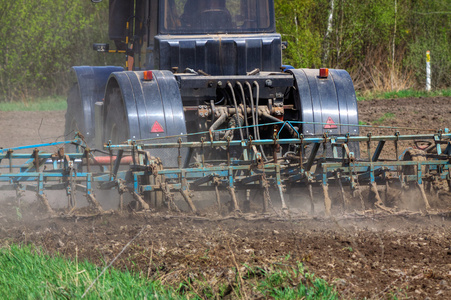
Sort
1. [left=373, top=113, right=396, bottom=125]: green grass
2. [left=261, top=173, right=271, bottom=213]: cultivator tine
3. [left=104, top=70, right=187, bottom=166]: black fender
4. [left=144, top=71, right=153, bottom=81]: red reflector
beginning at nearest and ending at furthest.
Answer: [left=261, top=173, right=271, bottom=213]: cultivator tine
[left=104, top=70, right=187, bottom=166]: black fender
[left=144, top=71, right=153, bottom=81]: red reflector
[left=373, top=113, right=396, bottom=125]: green grass

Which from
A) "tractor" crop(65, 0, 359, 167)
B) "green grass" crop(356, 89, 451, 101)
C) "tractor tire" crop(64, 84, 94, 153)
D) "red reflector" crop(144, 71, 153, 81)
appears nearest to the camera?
Result: "tractor" crop(65, 0, 359, 167)

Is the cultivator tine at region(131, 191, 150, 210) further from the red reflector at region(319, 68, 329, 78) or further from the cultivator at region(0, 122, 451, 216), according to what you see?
the red reflector at region(319, 68, 329, 78)

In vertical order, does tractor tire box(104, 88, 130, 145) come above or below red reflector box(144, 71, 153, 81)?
below

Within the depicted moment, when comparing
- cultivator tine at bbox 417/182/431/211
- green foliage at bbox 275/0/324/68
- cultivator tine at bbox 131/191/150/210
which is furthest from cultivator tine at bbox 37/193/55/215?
green foliage at bbox 275/0/324/68

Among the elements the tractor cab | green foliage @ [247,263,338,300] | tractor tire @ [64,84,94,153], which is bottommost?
green foliage @ [247,263,338,300]

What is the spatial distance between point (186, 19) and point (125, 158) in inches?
66.9

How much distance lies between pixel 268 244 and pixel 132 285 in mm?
1260

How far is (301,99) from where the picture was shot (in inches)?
253

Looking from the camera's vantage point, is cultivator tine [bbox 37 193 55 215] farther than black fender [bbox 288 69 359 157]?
No

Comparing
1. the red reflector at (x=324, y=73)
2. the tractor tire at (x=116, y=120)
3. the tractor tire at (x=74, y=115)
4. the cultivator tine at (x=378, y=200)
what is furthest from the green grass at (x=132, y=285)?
the tractor tire at (x=74, y=115)

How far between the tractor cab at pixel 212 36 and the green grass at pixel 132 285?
313cm

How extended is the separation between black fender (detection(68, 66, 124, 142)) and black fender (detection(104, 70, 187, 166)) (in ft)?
6.16

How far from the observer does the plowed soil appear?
3.93 meters

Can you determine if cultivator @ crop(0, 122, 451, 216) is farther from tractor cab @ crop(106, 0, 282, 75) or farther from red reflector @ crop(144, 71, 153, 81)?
tractor cab @ crop(106, 0, 282, 75)
